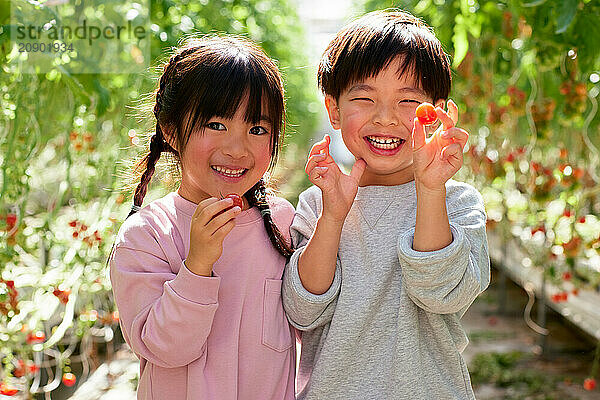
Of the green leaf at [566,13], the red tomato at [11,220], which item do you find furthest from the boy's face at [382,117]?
the red tomato at [11,220]

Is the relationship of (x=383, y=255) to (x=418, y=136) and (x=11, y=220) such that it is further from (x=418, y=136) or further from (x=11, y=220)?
(x=11, y=220)

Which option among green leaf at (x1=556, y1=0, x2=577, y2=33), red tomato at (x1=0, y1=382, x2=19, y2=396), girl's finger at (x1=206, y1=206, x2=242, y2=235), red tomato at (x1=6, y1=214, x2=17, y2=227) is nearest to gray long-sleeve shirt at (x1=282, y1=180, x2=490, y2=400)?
girl's finger at (x1=206, y1=206, x2=242, y2=235)

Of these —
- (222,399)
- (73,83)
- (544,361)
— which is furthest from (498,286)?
(222,399)

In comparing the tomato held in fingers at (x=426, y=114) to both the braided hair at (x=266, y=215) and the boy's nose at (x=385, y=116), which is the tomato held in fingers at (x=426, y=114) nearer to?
the boy's nose at (x=385, y=116)

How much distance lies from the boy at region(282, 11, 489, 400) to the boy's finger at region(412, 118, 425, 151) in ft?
0.19

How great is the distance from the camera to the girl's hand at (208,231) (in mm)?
1196

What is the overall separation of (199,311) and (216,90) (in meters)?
0.39

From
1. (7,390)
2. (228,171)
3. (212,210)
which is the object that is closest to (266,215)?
(228,171)

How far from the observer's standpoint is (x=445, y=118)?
1.21 metres

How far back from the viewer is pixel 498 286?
19.4ft

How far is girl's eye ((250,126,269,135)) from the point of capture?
4.39ft

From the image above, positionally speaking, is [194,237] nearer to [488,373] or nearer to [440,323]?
[440,323]

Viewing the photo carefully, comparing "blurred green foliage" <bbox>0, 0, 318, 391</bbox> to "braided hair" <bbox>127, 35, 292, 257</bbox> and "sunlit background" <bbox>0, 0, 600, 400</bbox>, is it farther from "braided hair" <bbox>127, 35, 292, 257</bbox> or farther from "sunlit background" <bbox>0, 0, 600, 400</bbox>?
"braided hair" <bbox>127, 35, 292, 257</bbox>

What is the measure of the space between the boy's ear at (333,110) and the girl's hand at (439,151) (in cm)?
24
